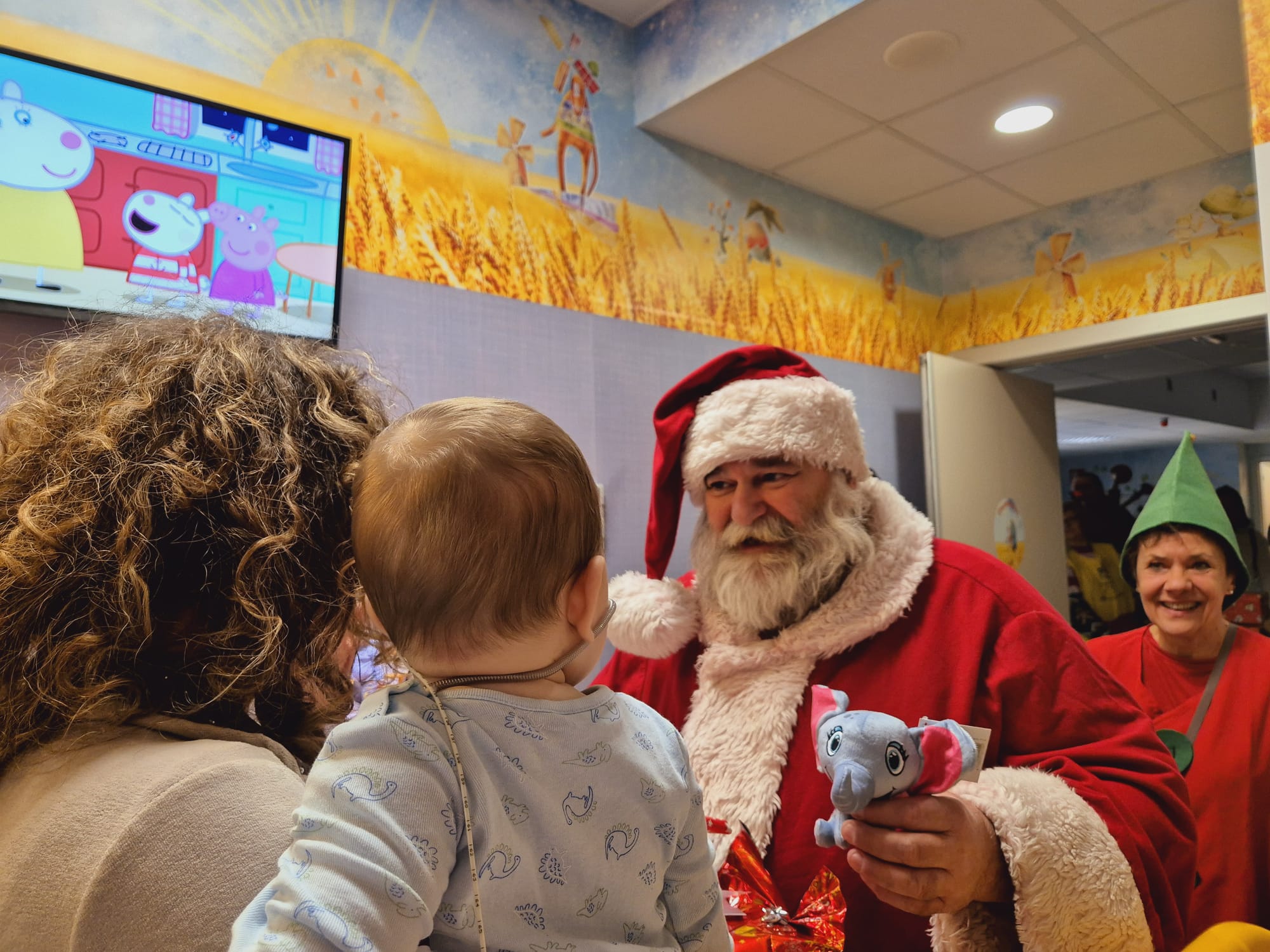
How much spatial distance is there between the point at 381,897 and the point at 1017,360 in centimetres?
416

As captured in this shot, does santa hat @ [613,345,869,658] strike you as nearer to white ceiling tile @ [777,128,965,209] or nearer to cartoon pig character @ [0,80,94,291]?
cartoon pig character @ [0,80,94,291]

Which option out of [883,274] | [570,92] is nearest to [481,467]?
[570,92]

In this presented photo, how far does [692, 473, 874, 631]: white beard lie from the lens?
1.62 m

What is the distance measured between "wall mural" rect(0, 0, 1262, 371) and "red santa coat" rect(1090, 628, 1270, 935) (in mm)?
2017

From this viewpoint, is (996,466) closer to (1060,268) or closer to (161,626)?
(1060,268)

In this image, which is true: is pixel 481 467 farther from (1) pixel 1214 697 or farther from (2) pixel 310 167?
(1) pixel 1214 697

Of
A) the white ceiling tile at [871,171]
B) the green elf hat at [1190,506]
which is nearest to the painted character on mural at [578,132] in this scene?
the white ceiling tile at [871,171]

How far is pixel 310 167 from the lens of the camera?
87.9 inches

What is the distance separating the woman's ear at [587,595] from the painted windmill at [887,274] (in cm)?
388

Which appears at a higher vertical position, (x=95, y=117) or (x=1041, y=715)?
(x=95, y=117)

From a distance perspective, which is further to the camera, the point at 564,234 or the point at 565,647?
the point at 564,234

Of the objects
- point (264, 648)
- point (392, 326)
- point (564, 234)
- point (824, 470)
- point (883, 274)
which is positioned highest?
point (883, 274)

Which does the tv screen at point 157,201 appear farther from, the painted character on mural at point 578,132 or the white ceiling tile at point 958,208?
the white ceiling tile at point 958,208

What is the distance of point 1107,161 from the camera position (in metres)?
3.61
